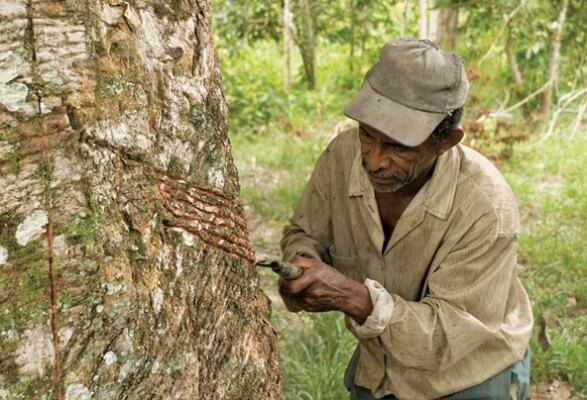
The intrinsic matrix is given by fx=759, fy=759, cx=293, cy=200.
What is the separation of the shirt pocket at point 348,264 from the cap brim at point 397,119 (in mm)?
588

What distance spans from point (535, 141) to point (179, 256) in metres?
5.60

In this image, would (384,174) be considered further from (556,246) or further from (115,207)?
(556,246)

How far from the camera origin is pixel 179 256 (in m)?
1.53

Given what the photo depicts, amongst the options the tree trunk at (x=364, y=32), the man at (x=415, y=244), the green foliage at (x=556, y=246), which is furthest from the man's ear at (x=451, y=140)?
the tree trunk at (x=364, y=32)

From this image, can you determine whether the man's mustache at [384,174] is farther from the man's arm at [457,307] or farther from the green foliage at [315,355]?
the green foliage at [315,355]

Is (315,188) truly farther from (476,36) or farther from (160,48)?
(476,36)

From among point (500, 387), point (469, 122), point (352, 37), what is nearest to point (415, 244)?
point (500, 387)

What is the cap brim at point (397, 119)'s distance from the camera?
2059 mm

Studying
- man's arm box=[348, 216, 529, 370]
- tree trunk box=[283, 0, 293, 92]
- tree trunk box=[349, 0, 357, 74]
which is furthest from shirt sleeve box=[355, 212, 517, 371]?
tree trunk box=[349, 0, 357, 74]

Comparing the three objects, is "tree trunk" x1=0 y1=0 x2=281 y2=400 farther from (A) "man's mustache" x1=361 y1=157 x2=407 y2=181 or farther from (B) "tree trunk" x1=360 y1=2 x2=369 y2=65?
(B) "tree trunk" x1=360 y1=2 x2=369 y2=65

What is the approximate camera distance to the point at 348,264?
2.53 meters

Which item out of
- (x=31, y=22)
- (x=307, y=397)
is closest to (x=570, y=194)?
(x=307, y=397)

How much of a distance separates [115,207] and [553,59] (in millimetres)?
5489

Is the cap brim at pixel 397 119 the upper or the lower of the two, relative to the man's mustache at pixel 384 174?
upper
